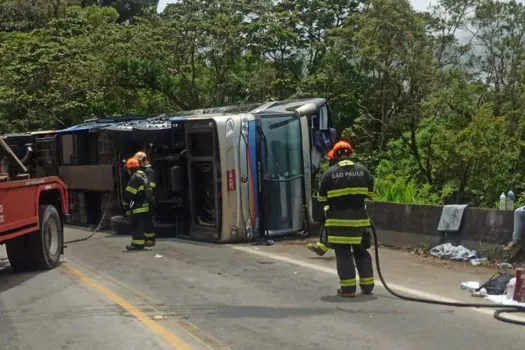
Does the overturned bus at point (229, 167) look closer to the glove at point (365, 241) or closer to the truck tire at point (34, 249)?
the truck tire at point (34, 249)

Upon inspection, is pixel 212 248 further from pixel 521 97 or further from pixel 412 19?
pixel 521 97

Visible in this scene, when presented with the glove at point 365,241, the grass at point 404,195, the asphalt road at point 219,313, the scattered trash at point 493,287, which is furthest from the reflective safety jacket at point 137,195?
the scattered trash at point 493,287

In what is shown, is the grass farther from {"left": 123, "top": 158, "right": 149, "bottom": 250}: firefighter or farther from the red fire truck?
the red fire truck

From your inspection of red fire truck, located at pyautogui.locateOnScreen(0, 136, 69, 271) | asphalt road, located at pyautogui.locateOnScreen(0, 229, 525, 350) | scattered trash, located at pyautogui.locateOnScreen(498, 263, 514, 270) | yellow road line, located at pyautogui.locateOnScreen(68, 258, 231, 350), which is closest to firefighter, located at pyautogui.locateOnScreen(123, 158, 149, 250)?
red fire truck, located at pyautogui.locateOnScreen(0, 136, 69, 271)

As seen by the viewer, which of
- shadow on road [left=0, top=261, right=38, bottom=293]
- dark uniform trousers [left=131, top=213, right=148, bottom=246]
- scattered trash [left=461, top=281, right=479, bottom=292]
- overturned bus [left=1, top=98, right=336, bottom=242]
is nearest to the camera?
scattered trash [left=461, top=281, right=479, bottom=292]

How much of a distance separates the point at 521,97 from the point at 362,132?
14.7 feet

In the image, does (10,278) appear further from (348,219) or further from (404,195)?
(404,195)

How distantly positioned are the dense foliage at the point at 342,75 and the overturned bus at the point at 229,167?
1.84 metres

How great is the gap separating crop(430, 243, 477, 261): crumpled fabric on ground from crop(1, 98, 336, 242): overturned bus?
3.73 metres

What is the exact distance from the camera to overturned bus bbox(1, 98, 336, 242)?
43.8 ft

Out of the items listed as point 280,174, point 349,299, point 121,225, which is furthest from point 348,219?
point 121,225

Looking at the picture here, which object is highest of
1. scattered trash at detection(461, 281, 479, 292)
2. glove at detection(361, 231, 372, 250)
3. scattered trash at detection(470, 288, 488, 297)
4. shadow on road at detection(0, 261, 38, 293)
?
glove at detection(361, 231, 372, 250)

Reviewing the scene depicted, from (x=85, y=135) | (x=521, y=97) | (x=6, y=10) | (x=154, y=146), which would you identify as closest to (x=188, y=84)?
(x=85, y=135)

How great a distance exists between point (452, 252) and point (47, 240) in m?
6.34
